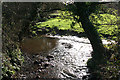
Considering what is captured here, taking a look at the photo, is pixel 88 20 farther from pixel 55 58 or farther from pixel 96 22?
pixel 55 58

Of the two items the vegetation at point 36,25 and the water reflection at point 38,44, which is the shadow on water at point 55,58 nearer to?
the water reflection at point 38,44

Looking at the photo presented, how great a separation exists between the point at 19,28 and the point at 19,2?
1.89m


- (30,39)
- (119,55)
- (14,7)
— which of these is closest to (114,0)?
(119,55)

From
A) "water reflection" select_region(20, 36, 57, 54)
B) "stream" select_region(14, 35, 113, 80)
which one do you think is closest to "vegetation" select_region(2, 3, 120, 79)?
"stream" select_region(14, 35, 113, 80)

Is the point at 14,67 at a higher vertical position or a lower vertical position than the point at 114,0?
lower

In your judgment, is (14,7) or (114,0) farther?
(14,7)

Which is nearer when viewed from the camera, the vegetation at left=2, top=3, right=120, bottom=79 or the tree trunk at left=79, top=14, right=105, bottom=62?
the vegetation at left=2, top=3, right=120, bottom=79

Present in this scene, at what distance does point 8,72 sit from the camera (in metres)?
8.38

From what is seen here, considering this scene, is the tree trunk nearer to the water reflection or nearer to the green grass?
the green grass

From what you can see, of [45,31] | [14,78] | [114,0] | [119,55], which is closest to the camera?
[119,55]

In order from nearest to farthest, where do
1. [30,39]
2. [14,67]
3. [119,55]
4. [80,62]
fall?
[119,55]
[14,67]
[80,62]
[30,39]

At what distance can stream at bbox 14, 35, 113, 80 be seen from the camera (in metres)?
9.21

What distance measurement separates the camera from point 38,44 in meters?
15.3

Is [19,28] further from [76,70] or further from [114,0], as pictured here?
[114,0]
